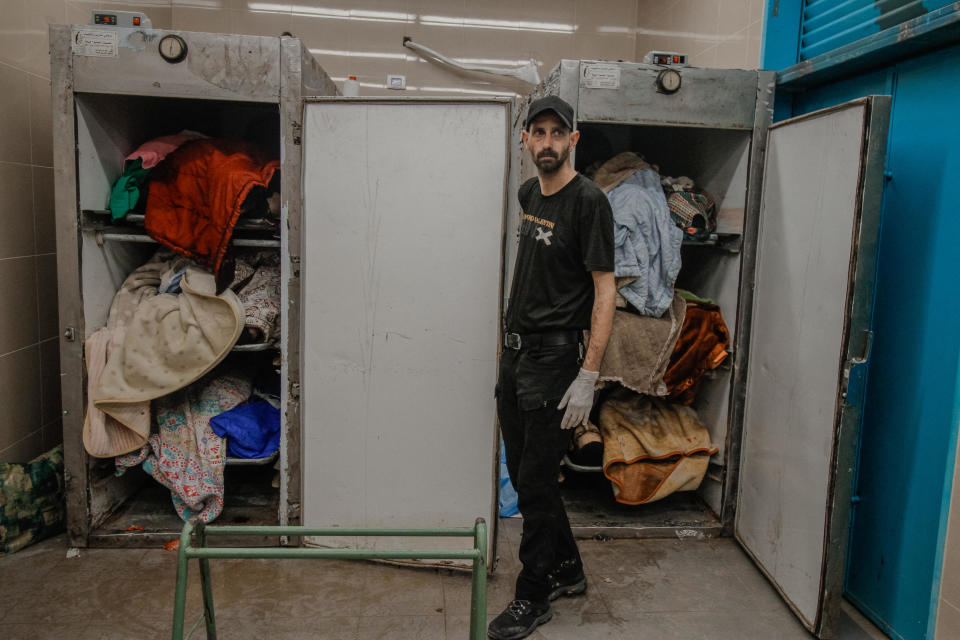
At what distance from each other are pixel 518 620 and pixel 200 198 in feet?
6.38

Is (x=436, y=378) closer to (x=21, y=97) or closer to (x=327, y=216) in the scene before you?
(x=327, y=216)

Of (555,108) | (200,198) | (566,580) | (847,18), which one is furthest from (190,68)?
(847,18)

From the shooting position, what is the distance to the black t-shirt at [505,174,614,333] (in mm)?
2125

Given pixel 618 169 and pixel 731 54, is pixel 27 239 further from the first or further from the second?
pixel 731 54

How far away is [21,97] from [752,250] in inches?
117

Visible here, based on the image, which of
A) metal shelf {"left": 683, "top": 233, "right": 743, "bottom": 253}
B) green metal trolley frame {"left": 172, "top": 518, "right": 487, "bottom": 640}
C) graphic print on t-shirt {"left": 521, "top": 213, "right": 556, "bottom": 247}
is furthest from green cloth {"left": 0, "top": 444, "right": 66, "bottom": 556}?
metal shelf {"left": 683, "top": 233, "right": 743, "bottom": 253}

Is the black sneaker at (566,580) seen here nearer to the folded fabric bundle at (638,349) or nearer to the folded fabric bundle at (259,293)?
the folded fabric bundle at (638,349)

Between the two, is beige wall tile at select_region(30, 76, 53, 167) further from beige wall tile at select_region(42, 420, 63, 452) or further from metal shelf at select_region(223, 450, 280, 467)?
metal shelf at select_region(223, 450, 280, 467)

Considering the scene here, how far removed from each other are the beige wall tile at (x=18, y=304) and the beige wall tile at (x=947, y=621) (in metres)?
3.29

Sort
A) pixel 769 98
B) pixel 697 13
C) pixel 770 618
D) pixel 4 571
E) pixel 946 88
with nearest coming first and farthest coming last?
pixel 946 88 < pixel 770 618 < pixel 4 571 < pixel 769 98 < pixel 697 13

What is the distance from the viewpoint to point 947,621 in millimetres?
1959

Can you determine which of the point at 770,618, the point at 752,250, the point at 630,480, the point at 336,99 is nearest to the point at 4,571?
the point at 336,99

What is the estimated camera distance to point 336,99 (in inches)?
96.9

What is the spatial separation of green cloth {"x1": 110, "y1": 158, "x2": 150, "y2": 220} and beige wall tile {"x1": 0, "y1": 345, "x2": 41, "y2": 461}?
737 millimetres
